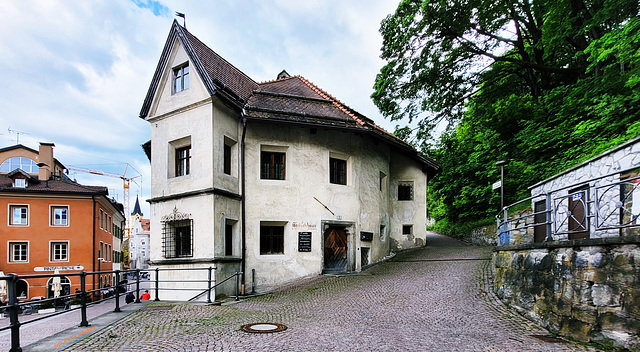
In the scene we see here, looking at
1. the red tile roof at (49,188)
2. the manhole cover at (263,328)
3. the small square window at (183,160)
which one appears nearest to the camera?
the manhole cover at (263,328)

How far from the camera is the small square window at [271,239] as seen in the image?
14.2 metres

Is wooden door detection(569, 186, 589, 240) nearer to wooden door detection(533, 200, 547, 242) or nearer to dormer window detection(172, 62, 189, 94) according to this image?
wooden door detection(533, 200, 547, 242)

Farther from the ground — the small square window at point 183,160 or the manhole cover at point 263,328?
the small square window at point 183,160

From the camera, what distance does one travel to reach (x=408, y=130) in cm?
1998

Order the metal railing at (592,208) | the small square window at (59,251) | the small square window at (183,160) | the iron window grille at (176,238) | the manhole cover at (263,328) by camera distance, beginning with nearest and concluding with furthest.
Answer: the metal railing at (592,208), the manhole cover at (263,328), the iron window grille at (176,238), the small square window at (183,160), the small square window at (59,251)

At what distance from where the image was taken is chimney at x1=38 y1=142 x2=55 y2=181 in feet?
109

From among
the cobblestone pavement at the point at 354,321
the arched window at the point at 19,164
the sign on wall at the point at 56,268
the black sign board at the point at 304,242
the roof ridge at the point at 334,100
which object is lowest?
the sign on wall at the point at 56,268

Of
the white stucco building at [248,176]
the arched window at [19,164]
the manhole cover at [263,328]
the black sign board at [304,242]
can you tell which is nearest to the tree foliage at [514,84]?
the white stucco building at [248,176]

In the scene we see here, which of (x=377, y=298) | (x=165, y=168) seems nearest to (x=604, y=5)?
(x=377, y=298)

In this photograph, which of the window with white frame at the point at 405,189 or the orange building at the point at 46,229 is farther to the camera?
the orange building at the point at 46,229

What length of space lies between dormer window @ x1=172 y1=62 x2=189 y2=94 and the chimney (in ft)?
88.2

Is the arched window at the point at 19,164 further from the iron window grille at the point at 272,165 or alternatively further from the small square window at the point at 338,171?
the small square window at the point at 338,171

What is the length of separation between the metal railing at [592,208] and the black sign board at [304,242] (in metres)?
6.73

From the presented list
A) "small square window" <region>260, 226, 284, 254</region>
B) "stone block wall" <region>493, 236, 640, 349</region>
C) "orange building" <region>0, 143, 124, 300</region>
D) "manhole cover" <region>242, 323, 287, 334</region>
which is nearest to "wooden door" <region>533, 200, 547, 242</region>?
"stone block wall" <region>493, 236, 640, 349</region>
